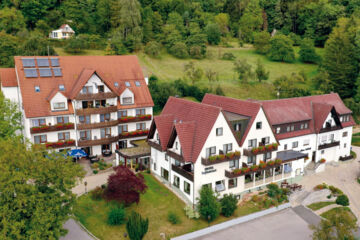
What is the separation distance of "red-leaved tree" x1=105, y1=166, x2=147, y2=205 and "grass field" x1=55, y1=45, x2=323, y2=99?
Answer: 44.3 m

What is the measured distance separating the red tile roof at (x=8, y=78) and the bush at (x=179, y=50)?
52.7 m

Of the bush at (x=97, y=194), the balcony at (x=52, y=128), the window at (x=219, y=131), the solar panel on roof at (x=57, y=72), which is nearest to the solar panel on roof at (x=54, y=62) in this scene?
the solar panel on roof at (x=57, y=72)

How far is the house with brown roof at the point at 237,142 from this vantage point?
1369 inches

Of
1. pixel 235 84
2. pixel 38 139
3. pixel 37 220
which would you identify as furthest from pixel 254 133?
pixel 235 84

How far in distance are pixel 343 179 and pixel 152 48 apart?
60055 mm

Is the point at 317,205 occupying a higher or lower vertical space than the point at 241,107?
lower

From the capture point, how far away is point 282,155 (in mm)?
41969

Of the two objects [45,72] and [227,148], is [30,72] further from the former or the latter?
[227,148]

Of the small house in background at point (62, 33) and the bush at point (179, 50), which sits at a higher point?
the small house in background at point (62, 33)

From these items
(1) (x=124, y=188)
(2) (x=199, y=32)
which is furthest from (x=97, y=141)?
(2) (x=199, y=32)

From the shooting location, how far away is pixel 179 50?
91.4 meters

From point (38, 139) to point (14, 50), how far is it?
38542 millimetres

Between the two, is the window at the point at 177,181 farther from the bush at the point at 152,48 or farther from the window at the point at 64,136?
the bush at the point at 152,48

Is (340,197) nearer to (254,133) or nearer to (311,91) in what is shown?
(254,133)
